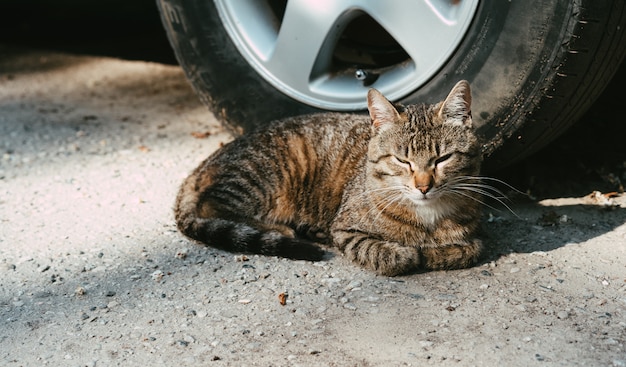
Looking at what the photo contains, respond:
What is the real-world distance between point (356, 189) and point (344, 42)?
90 cm

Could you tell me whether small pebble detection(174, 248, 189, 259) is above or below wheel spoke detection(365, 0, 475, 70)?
below

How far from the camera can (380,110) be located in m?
3.21

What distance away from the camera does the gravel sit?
8.21 ft

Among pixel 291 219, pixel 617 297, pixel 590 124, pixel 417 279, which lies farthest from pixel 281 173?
pixel 590 124

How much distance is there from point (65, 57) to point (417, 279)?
4478mm

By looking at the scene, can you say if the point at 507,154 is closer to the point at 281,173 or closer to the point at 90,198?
the point at 281,173

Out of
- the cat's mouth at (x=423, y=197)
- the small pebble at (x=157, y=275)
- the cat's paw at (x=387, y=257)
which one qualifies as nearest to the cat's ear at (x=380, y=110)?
the cat's mouth at (x=423, y=197)

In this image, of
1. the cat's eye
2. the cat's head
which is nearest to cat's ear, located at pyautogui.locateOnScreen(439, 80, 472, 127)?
the cat's head

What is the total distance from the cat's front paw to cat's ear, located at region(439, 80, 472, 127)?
1.67 ft

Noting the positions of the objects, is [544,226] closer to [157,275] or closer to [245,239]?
[245,239]

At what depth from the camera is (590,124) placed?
432 cm

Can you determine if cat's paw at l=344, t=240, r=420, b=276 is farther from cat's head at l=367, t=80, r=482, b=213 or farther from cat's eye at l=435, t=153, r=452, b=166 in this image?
cat's eye at l=435, t=153, r=452, b=166

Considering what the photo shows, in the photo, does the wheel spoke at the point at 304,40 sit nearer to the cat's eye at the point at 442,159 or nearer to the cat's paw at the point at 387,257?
the cat's eye at the point at 442,159

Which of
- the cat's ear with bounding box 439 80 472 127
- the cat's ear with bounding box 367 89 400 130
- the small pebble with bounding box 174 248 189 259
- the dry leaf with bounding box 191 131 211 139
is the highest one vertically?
the cat's ear with bounding box 439 80 472 127
